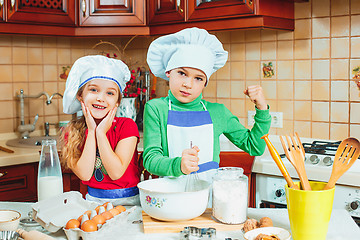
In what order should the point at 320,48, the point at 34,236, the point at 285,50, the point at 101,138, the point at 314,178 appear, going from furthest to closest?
the point at 285,50, the point at 320,48, the point at 314,178, the point at 101,138, the point at 34,236

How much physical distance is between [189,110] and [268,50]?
1106 mm

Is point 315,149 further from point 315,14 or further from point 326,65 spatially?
point 315,14

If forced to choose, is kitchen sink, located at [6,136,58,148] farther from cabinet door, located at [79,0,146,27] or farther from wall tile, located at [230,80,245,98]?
wall tile, located at [230,80,245,98]

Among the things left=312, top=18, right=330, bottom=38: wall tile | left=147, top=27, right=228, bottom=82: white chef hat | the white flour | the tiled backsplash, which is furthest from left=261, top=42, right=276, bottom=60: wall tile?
the white flour

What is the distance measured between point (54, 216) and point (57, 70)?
1767 mm

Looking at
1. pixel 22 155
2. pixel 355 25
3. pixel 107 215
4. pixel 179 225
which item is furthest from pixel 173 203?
pixel 355 25

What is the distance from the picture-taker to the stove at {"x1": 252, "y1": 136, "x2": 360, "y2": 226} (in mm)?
1826

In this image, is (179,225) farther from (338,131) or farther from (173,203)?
(338,131)

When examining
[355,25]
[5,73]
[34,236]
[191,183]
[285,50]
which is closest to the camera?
[34,236]

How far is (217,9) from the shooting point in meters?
2.19

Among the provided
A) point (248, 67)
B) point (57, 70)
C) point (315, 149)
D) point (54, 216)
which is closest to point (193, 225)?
point (54, 216)

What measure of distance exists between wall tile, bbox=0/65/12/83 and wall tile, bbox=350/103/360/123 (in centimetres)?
184

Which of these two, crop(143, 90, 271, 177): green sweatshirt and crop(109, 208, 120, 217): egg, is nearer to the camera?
crop(109, 208, 120, 217): egg

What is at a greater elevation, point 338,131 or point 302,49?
point 302,49
